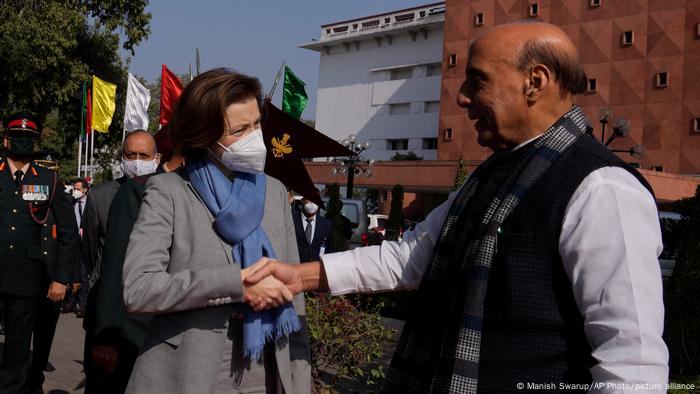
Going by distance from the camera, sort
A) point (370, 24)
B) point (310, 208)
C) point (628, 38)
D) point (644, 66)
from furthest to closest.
Answer: point (370, 24)
point (628, 38)
point (644, 66)
point (310, 208)

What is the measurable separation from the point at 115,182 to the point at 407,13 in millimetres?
56200

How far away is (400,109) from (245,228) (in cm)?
5704

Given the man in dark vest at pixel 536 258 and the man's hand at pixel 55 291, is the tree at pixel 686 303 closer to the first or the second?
the man in dark vest at pixel 536 258

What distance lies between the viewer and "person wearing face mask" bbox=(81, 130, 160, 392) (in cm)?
389

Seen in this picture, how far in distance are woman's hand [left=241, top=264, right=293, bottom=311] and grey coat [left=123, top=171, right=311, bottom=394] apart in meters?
0.07

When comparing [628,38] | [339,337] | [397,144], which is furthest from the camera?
[397,144]

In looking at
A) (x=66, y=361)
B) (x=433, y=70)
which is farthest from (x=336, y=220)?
(x=433, y=70)

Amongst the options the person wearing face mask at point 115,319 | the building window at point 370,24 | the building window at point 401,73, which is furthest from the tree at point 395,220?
the building window at point 370,24

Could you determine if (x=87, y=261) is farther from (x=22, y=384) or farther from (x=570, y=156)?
(x=570, y=156)

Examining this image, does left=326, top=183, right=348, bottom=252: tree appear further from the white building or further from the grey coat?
the white building

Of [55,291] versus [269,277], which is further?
[55,291]

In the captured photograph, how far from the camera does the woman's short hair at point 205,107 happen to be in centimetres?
254

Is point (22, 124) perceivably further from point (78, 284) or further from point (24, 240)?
point (78, 284)

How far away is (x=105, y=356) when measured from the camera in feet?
9.03
